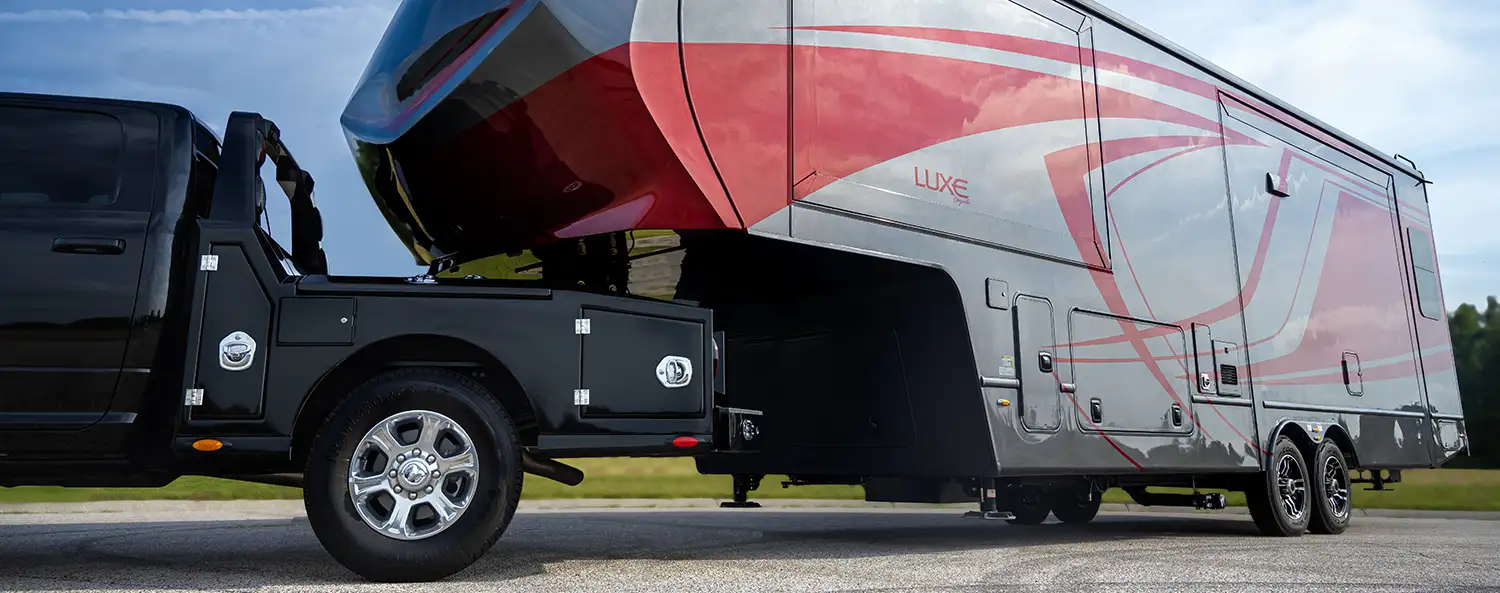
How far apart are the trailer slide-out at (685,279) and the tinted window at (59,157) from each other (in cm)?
2

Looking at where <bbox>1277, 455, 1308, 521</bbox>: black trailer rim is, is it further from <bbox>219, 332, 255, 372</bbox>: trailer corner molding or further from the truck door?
the truck door

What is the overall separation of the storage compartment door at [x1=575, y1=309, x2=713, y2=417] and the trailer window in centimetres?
843

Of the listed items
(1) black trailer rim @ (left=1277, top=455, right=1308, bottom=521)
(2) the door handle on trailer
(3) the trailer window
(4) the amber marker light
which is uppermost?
(3) the trailer window

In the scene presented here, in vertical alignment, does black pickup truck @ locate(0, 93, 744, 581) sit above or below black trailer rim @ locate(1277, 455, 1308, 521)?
above

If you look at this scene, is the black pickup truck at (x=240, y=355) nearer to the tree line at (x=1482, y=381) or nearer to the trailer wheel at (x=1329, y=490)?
the trailer wheel at (x=1329, y=490)

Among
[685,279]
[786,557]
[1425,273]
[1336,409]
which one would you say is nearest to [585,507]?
[786,557]

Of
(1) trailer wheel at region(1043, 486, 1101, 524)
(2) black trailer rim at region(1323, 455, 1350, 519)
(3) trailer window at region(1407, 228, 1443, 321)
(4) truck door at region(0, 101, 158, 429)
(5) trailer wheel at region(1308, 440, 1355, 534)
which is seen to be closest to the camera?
(4) truck door at region(0, 101, 158, 429)

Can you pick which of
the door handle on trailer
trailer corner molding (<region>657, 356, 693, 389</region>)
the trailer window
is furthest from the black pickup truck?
the trailer window

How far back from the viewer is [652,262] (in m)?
5.23

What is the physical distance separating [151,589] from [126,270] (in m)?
1.29

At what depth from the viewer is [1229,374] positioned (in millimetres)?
7383

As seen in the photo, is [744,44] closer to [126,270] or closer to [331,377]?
[331,377]

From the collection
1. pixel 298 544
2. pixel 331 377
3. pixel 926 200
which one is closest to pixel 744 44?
pixel 926 200

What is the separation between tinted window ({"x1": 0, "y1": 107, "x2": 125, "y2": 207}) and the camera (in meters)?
4.22
